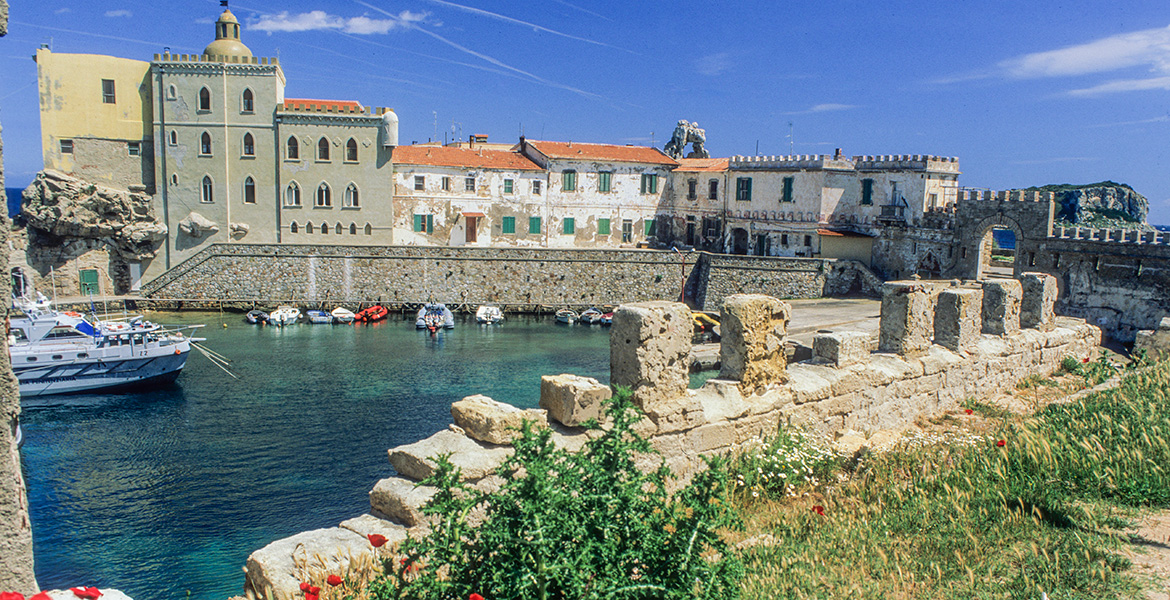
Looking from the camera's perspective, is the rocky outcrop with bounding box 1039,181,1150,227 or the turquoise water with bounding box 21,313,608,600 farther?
the rocky outcrop with bounding box 1039,181,1150,227

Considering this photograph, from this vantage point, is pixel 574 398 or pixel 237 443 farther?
pixel 237 443

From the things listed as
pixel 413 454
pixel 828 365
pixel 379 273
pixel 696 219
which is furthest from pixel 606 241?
pixel 413 454

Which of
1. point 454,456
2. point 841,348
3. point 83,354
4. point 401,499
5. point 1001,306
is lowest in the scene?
point 83,354

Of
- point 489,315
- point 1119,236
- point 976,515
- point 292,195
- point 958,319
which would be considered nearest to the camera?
point 976,515

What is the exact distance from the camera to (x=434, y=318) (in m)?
40.8

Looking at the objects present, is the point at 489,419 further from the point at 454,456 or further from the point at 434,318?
the point at 434,318

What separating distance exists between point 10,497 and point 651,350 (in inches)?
208

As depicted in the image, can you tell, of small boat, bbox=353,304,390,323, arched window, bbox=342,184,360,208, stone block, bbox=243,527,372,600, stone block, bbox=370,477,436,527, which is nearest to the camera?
stone block, bbox=243,527,372,600

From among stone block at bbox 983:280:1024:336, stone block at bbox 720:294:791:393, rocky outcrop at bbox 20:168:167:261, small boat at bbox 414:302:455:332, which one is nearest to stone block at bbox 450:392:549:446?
stone block at bbox 720:294:791:393

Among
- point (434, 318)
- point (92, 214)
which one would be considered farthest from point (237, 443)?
point (92, 214)

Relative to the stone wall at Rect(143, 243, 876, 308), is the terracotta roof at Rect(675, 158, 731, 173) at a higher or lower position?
higher

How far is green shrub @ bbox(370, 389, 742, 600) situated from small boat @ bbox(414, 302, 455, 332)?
36.1 metres

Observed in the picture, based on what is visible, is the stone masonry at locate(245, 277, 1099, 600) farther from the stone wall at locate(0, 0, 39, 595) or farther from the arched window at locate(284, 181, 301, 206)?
the arched window at locate(284, 181, 301, 206)

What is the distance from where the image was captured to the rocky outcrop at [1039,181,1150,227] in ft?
284
